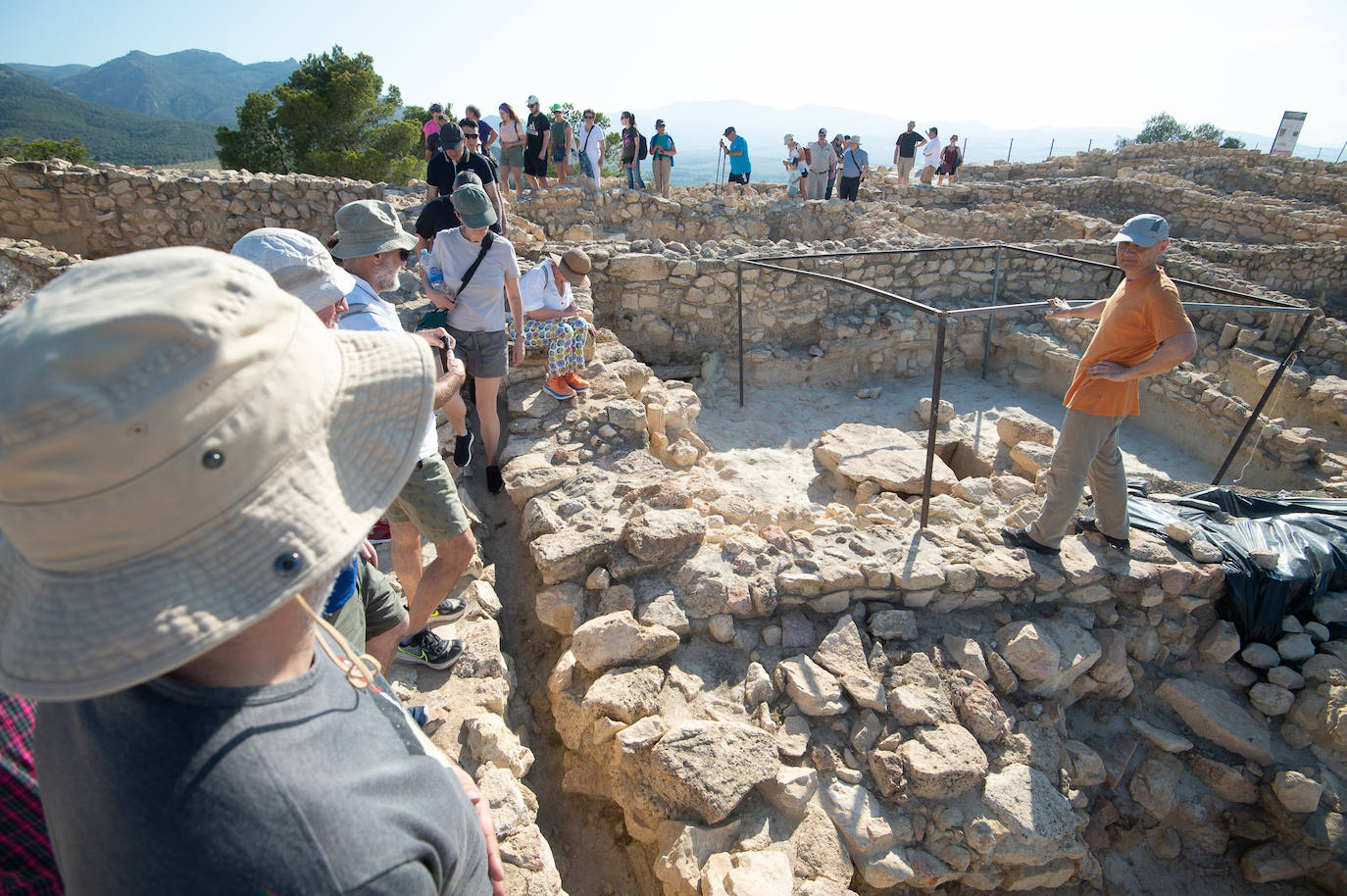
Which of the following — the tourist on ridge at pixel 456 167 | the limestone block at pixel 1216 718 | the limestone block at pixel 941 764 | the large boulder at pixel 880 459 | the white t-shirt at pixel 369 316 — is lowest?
the limestone block at pixel 1216 718

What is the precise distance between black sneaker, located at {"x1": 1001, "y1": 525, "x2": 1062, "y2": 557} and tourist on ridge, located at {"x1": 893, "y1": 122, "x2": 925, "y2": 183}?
13924 mm

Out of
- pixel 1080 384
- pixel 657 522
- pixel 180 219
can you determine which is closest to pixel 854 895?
pixel 657 522

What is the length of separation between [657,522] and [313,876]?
108 inches

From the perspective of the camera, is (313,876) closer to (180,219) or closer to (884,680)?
(884,680)

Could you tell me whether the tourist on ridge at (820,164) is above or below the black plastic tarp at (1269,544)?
above

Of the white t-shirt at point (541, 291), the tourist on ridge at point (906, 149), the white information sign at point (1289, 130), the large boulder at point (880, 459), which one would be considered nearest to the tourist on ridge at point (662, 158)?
the tourist on ridge at point (906, 149)

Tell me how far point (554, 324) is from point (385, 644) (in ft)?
9.96

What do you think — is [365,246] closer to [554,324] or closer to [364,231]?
[364,231]

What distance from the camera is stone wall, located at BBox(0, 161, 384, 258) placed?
827 centimetres

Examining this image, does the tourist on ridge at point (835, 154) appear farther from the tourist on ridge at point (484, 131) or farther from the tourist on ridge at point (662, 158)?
the tourist on ridge at point (484, 131)

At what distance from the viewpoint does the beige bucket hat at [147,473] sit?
2.59 feet

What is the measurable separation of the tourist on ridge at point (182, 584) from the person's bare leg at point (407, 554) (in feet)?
7.08

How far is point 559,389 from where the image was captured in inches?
198

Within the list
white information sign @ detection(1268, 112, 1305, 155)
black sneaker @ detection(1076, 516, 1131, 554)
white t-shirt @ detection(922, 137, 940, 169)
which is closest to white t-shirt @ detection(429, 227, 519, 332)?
black sneaker @ detection(1076, 516, 1131, 554)
